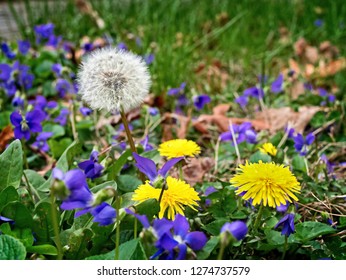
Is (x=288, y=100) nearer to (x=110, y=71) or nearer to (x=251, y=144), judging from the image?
(x=251, y=144)

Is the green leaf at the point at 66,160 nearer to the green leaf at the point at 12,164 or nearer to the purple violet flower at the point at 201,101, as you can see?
the green leaf at the point at 12,164

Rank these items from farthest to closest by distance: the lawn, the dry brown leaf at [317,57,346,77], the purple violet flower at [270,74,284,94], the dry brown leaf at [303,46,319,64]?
the dry brown leaf at [303,46,319,64] < the dry brown leaf at [317,57,346,77] < the purple violet flower at [270,74,284,94] < the lawn

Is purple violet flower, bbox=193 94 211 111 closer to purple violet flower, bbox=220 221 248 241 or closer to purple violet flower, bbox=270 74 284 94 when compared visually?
purple violet flower, bbox=270 74 284 94

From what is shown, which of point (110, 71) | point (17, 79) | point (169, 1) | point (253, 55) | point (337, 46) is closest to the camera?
point (110, 71)

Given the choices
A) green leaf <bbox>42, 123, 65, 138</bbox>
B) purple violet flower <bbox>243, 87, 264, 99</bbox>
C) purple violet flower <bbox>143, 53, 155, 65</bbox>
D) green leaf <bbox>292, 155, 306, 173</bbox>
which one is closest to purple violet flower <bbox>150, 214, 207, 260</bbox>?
green leaf <bbox>292, 155, 306, 173</bbox>

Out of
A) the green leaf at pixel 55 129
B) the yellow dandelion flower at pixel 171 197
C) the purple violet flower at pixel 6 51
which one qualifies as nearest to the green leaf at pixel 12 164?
the yellow dandelion flower at pixel 171 197
